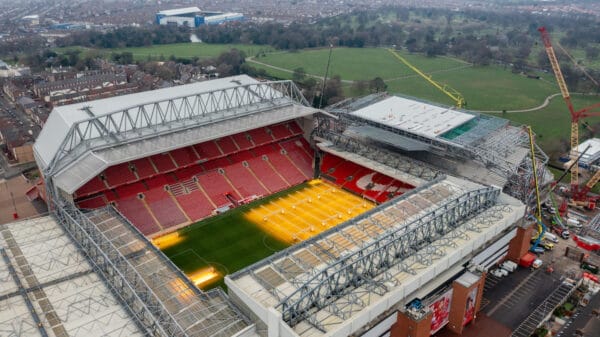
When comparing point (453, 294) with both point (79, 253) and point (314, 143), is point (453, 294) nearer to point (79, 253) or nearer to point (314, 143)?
point (79, 253)

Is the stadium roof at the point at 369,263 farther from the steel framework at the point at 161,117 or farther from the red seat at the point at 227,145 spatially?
the steel framework at the point at 161,117

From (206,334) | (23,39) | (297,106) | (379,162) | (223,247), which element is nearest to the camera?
(206,334)

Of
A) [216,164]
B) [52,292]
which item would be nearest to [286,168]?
[216,164]

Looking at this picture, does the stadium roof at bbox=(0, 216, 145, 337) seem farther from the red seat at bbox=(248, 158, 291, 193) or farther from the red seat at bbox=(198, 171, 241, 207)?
the red seat at bbox=(248, 158, 291, 193)

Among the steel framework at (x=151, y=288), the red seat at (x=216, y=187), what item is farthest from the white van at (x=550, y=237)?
the steel framework at (x=151, y=288)

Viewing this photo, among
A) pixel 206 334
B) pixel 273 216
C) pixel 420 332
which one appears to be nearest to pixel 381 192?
pixel 273 216
